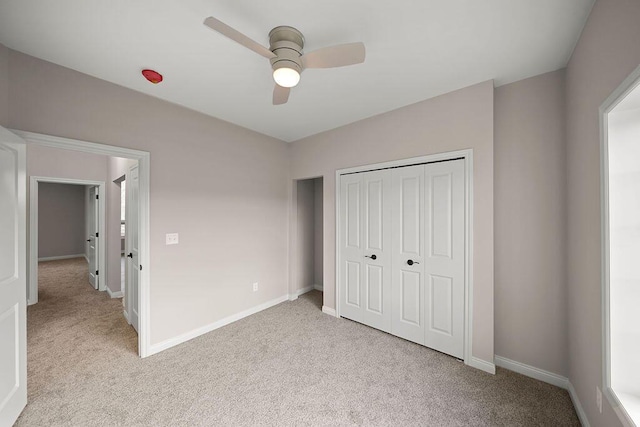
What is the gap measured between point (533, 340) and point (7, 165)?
4.21 m

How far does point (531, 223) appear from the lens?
6.81 ft

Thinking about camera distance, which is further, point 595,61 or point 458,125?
point 458,125

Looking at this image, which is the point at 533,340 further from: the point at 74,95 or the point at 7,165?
the point at 74,95

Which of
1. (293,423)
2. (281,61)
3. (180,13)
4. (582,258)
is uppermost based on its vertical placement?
(180,13)

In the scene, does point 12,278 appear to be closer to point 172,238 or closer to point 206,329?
point 172,238

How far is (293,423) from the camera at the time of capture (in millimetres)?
1619

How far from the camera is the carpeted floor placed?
5.47 ft

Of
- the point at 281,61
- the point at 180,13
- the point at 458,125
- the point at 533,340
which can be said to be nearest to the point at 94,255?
the point at 180,13

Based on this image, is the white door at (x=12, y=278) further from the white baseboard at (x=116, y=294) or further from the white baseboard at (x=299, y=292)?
the white baseboard at (x=299, y=292)

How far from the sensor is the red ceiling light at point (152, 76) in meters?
1.97

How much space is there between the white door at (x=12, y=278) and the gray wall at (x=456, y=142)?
2.83 m

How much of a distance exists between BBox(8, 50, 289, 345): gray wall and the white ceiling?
0.68 ft

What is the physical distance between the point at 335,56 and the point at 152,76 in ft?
5.32

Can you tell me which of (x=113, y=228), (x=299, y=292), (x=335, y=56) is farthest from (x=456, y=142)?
(x=113, y=228)
